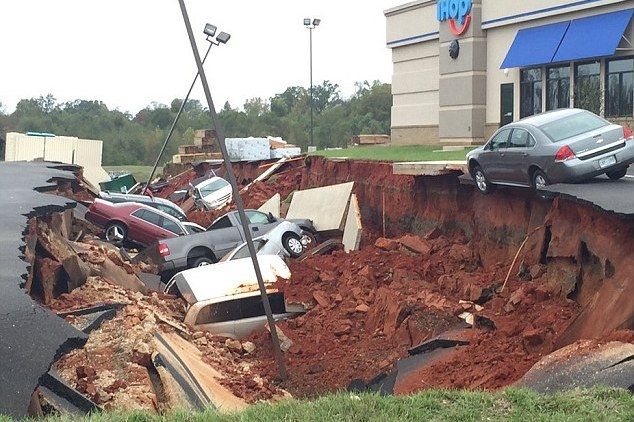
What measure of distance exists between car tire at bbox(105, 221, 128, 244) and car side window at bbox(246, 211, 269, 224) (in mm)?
4022

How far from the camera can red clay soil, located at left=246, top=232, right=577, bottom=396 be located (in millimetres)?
13883

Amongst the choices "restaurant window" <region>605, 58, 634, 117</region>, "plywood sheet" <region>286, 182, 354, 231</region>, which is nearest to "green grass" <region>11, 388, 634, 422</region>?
"plywood sheet" <region>286, 182, 354, 231</region>

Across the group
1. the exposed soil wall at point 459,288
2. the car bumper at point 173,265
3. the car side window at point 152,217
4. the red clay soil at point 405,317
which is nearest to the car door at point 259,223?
the car bumper at point 173,265

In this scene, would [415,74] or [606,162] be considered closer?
[606,162]

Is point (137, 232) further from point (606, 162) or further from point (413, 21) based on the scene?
point (413, 21)

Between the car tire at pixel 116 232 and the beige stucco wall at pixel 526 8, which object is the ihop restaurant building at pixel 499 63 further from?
the car tire at pixel 116 232

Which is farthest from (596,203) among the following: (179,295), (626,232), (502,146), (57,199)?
(57,199)

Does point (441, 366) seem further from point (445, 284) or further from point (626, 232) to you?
point (445, 284)

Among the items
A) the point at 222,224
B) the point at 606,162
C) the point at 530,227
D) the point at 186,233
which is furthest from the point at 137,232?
the point at 606,162

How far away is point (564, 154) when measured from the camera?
18.0m

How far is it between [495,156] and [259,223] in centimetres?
936

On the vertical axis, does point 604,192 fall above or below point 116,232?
above

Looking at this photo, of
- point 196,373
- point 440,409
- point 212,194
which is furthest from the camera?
point 212,194

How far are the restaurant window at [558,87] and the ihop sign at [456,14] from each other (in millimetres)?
4914
